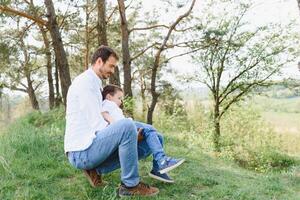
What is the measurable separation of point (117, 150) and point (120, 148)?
167mm

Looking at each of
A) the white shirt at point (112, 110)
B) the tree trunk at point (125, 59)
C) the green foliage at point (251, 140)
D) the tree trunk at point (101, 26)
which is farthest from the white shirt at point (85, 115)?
the green foliage at point (251, 140)

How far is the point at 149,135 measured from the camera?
4293 mm

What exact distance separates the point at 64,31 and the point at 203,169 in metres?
13.1

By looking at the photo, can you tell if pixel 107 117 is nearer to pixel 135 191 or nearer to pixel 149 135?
pixel 149 135

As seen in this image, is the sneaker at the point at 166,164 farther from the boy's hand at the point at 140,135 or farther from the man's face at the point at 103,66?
the man's face at the point at 103,66

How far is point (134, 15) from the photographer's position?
1927 cm

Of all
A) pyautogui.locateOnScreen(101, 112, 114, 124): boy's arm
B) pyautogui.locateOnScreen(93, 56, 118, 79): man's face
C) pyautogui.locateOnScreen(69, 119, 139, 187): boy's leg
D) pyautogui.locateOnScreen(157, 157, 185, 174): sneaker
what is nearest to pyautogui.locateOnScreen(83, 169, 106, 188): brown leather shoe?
pyautogui.locateOnScreen(69, 119, 139, 187): boy's leg

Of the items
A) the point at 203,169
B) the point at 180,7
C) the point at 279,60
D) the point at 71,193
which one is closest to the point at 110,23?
the point at 180,7

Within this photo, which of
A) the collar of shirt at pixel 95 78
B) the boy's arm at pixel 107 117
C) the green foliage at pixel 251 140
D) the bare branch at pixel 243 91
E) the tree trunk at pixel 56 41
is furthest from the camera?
the bare branch at pixel 243 91

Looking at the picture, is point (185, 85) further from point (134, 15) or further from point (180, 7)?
point (180, 7)

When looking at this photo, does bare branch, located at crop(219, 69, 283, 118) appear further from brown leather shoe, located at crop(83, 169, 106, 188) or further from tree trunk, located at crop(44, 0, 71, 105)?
brown leather shoe, located at crop(83, 169, 106, 188)

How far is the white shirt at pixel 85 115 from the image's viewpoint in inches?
158

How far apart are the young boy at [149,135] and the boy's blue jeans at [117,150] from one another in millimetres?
267

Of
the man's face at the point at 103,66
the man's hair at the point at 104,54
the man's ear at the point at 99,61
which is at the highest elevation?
the man's hair at the point at 104,54
